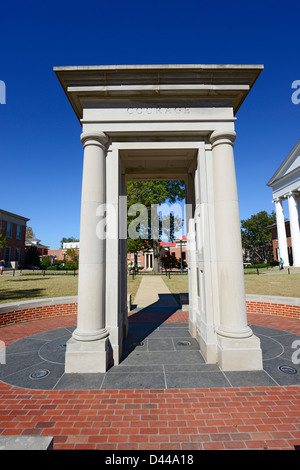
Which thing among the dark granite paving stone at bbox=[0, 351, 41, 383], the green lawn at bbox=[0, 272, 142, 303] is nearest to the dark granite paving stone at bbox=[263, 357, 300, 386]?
the dark granite paving stone at bbox=[0, 351, 41, 383]

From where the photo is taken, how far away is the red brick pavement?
2.68 meters

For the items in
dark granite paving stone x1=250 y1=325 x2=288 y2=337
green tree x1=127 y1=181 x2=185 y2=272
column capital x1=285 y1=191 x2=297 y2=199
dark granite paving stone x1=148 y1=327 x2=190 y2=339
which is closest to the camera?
dark granite paving stone x1=250 y1=325 x2=288 y2=337

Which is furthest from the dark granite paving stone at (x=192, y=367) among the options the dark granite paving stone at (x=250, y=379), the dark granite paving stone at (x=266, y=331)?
the dark granite paving stone at (x=266, y=331)

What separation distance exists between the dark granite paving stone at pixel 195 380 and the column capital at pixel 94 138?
16.3ft

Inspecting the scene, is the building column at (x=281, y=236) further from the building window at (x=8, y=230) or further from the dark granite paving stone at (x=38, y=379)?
the building window at (x=8, y=230)

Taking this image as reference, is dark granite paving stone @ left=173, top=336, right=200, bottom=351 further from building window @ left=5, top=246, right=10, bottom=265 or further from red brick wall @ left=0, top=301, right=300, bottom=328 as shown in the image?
building window @ left=5, top=246, right=10, bottom=265

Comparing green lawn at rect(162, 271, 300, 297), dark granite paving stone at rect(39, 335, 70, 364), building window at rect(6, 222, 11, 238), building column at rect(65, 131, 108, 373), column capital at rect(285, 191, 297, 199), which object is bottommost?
dark granite paving stone at rect(39, 335, 70, 364)

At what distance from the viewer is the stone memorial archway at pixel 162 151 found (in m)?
4.70

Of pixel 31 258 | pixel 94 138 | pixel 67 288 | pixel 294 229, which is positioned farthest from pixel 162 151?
pixel 31 258

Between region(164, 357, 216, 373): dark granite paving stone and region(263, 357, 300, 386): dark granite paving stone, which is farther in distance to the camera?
region(164, 357, 216, 373): dark granite paving stone

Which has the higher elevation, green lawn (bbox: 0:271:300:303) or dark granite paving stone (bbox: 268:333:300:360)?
green lawn (bbox: 0:271:300:303)

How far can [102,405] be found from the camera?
3.40 meters

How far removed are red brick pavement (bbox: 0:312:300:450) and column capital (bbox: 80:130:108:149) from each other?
485 cm
